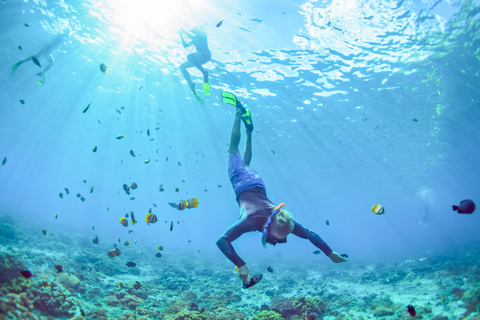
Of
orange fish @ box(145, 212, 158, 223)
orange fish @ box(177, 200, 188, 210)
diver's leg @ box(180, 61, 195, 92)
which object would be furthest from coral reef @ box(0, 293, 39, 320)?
diver's leg @ box(180, 61, 195, 92)

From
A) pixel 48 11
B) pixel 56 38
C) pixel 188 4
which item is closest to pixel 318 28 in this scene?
pixel 188 4

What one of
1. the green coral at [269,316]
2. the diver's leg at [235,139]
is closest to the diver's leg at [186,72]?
the diver's leg at [235,139]

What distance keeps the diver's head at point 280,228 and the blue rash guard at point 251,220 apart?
14 cm

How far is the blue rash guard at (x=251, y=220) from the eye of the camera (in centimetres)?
446

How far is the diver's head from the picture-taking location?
433 centimetres

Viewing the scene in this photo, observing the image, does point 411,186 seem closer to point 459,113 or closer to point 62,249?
point 459,113

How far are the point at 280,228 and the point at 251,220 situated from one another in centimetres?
82

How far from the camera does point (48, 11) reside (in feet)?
48.9

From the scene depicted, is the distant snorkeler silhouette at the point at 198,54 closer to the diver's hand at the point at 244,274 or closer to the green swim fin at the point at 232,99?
the green swim fin at the point at 232,99

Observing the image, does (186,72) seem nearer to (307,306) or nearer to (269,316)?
(269,316)

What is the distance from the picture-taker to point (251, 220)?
4957 millimetres

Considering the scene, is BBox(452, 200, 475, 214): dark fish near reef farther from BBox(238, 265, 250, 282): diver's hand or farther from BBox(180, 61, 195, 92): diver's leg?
BBox(180, 61, 195, 92): diver's leg

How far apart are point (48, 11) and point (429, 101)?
2972 centimetres

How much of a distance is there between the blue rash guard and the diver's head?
14 centimetres
